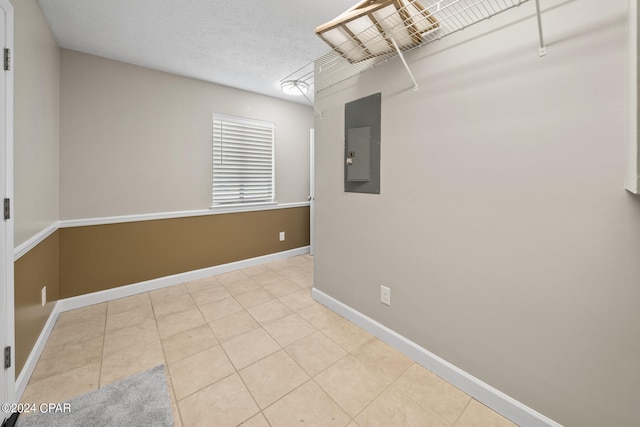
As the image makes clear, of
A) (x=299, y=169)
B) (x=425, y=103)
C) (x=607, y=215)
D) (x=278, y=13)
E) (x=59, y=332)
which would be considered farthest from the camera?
(x=299, y=169)

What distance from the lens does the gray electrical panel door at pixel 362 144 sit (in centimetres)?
192

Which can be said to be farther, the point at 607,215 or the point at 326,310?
the point at 326,310

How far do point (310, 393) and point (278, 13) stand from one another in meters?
2.57

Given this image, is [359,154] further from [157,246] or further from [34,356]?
[34,356]

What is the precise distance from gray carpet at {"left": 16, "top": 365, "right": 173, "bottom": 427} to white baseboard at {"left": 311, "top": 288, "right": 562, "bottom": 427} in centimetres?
138

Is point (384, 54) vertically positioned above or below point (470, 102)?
above

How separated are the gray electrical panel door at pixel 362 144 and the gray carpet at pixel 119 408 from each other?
1.83 meters

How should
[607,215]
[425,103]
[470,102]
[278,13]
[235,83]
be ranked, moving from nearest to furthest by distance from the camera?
[607,215] < [470,102] < [425,103] < [278,13] < [235,83]

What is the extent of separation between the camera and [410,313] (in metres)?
1.78

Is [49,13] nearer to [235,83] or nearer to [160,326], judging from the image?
[235,83]

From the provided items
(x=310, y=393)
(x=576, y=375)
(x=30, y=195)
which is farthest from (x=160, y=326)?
(x=576, y=375)

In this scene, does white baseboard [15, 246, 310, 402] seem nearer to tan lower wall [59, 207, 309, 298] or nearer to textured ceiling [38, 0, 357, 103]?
tan lower wall [59, 207, 309, 298]

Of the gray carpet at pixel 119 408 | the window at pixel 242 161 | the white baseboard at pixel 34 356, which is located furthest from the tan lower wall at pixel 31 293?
the window at pixel 242 161

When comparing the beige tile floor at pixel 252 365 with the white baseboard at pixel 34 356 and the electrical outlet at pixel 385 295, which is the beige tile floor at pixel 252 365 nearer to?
the white baseboard at pixel 34 356
